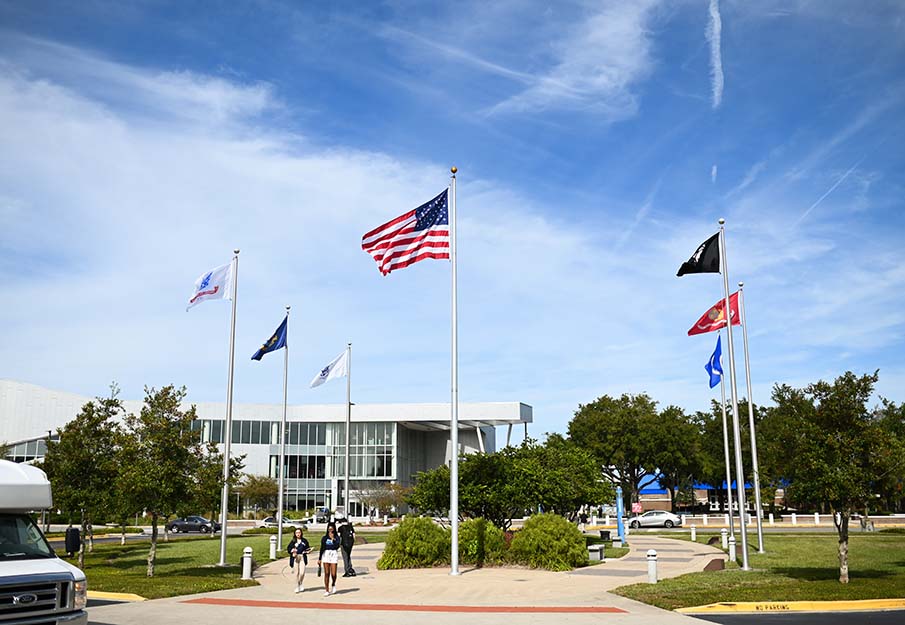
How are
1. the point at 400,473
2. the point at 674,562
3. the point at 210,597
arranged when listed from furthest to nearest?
the point at 400,473, the point at 674,562, the point at 210,597

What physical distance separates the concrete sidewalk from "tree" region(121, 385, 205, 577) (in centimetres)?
364

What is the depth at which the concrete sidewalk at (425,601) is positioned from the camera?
1519 centimetres

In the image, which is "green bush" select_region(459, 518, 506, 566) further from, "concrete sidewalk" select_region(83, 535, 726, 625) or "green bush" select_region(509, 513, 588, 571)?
"concrete sidewalk" select_region(83, 535, 726, 625)

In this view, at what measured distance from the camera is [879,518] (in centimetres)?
5606

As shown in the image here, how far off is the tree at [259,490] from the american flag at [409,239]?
2356 inches

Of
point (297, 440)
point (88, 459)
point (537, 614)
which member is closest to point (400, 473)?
point (297, 440)

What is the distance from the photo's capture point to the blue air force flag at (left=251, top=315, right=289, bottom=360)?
32.4 meters

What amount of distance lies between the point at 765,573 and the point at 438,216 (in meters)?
14.0

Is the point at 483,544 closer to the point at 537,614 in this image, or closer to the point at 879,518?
the point at 537,614

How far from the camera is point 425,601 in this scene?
58.3ft

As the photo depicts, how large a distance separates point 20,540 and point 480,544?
16.8 metres

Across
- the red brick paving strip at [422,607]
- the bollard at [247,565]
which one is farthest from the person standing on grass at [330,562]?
the bollard at [247,565]

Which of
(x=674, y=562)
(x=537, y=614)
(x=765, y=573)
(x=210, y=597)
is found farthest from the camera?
(x=674, y=562)

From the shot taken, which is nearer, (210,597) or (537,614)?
(537,614)
